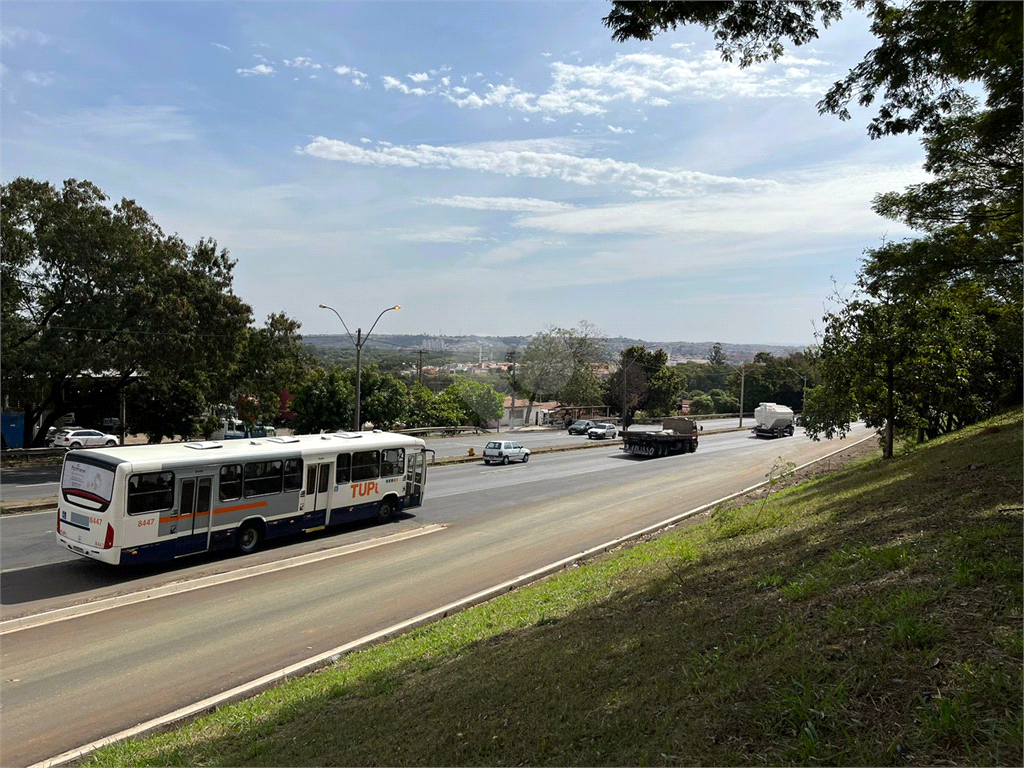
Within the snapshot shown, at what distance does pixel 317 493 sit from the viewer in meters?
17.5

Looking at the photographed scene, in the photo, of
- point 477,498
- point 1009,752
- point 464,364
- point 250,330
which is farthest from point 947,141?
point 464,364

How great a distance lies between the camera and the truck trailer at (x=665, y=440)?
1581 inches

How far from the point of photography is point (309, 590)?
13.2 m

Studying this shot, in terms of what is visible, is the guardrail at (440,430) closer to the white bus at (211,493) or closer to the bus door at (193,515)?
the white bus at (211,493)

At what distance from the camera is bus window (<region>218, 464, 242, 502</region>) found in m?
15.3

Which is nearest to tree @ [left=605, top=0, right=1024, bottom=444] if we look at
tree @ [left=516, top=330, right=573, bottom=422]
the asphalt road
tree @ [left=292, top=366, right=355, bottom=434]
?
the asphalt road

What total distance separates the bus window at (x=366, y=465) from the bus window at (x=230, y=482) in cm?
354

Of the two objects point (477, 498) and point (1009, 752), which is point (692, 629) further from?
point (477, 498)

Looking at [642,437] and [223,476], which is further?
[642,437]

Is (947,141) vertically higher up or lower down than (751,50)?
lower down

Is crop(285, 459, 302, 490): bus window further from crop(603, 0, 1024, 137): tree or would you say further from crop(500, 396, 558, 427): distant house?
crop(500, 396, 558, 427): distant house

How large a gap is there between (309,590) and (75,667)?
14.0ft

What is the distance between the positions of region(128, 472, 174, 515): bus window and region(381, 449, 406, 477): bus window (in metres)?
6.38

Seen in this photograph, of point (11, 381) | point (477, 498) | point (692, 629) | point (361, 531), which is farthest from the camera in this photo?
point (11, 381)
